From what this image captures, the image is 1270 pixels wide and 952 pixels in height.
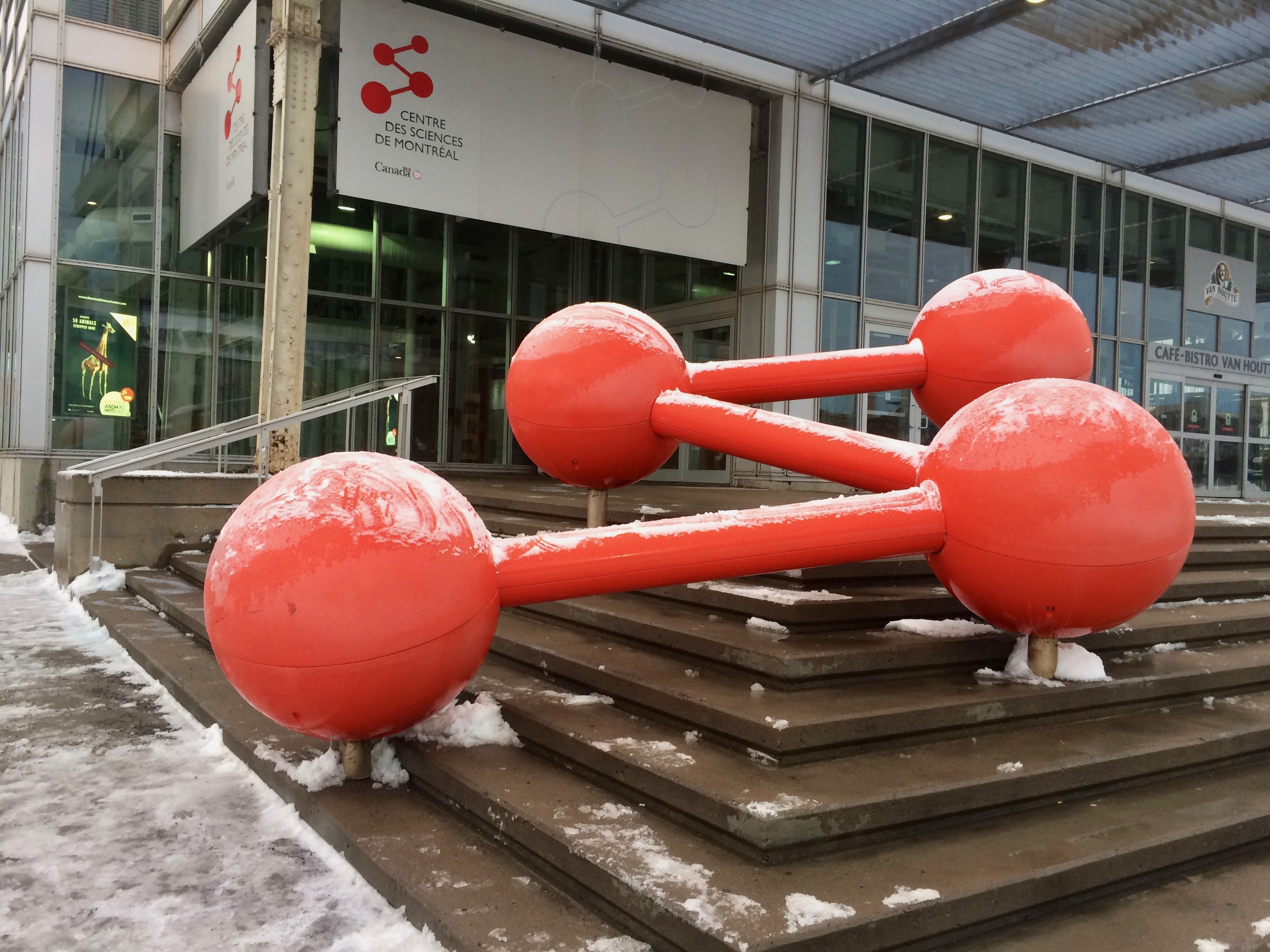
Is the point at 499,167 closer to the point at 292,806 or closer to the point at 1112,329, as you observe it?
the point at 292,806

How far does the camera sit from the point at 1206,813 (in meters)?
2.54

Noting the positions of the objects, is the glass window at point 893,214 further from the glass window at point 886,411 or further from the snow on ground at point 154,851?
the snow on ground at point 154,851

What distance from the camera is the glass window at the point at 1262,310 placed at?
20.0 m

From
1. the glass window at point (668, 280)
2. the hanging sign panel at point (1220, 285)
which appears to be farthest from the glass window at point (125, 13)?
the hanging sign panel at point (1220, 285)

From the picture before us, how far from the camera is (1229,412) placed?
19.3m

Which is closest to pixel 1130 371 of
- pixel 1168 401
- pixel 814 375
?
pixel 1168 401

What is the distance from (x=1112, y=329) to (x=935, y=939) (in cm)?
1827

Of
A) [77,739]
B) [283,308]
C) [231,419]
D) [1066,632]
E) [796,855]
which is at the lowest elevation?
[77,739]

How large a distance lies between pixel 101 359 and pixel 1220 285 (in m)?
20.6

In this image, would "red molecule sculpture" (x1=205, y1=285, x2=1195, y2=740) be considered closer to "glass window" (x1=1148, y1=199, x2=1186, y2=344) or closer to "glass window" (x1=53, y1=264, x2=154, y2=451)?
"glass window" (x1=53, y1=264, x2=154, y2=451)

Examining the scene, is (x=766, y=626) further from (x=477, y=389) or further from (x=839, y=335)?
(x=477, y=389)

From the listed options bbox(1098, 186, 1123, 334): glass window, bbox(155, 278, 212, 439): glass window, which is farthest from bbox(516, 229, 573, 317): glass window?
bbox(1098, 186, 1123, 334): glass window

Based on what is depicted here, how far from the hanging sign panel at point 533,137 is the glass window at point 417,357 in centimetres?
430

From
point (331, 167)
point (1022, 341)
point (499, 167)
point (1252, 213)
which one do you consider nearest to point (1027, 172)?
point (1252, 213)
